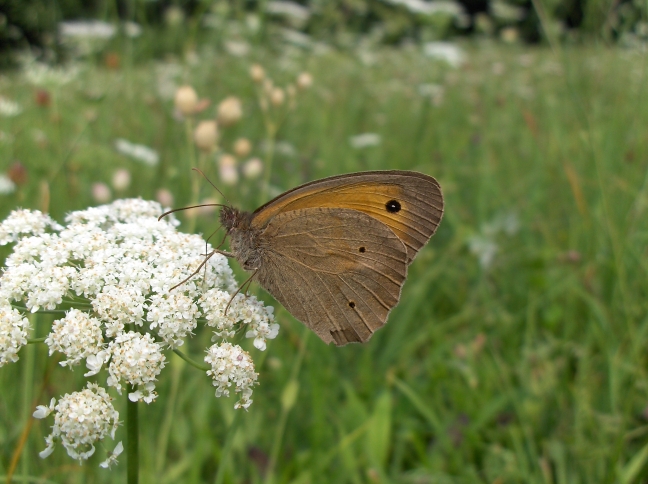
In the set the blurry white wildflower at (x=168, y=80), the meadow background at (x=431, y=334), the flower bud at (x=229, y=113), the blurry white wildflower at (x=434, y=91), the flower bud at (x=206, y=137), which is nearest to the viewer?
the meadow background at (x=431, y=334)

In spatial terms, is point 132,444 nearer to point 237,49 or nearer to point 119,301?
point 119,301

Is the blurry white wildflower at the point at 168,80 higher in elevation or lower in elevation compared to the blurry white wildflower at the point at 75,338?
higher

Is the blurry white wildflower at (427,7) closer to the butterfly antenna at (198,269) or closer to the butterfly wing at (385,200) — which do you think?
the butterfly wing at (385,200)

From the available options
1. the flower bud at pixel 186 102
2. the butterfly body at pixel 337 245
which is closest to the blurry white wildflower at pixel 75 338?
the butterfly body at pixel 337 245

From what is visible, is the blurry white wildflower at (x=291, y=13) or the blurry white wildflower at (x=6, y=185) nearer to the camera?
the blurry white wildflower at (x=6, y=185)

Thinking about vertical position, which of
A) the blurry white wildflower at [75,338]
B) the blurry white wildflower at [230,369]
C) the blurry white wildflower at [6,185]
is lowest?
the blurry white wildflower at [230,369]

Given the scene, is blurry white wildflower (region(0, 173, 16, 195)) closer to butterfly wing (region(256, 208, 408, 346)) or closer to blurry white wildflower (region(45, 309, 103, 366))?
butterfly wing (region(256, 208, 408, 346))

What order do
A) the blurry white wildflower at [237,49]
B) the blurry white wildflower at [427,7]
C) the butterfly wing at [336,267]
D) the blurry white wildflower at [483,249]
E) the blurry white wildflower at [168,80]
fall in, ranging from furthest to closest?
the blurry white wildflower at [427,7] < the blurry white wildflower at [237,49] < the blurry white wildflower at [168,80] < the blurry white wildflower at [483,249] < the butterfly wing at [336,267]

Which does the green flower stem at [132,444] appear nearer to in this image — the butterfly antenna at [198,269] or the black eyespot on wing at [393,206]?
the butterfly antenna at [198,269]
